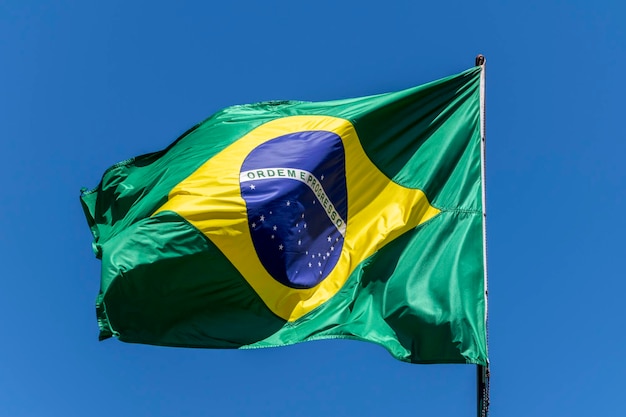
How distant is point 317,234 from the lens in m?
15.6

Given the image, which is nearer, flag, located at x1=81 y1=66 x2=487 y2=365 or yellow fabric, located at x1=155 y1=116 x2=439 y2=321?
flag, located at x1=81 y1=66 x2=487 y2=365

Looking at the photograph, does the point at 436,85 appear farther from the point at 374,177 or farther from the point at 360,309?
the point at 360,309

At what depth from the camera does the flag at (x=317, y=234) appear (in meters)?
14.3

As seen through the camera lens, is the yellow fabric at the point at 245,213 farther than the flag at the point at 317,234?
Yes

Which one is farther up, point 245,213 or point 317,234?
point 245,213

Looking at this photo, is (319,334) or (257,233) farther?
(257,233)

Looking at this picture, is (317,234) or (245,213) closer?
(245,213)

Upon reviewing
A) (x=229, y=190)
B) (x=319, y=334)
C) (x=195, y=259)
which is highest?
(x=229, y=190)

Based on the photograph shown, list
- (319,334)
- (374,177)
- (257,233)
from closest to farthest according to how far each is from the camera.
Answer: (319,334) < (257,233) < (374,177)

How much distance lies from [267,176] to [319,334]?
2849 millimetres

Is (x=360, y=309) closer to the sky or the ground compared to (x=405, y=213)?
closer to the ground

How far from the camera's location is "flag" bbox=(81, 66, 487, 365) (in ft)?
47.0

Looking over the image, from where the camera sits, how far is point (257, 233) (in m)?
15.2

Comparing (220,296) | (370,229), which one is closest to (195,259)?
(220,296)
